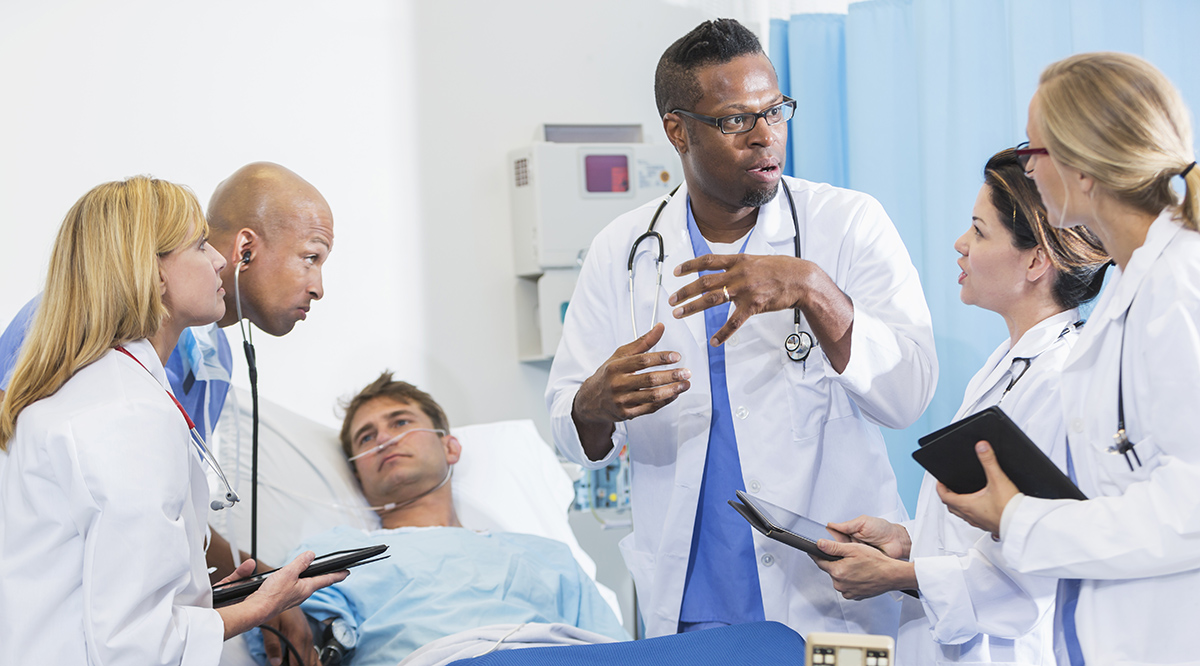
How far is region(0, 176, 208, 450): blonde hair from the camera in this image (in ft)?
4.02

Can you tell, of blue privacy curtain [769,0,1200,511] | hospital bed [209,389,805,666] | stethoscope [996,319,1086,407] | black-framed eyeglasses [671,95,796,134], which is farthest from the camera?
hospital bed [209,389,805,666]

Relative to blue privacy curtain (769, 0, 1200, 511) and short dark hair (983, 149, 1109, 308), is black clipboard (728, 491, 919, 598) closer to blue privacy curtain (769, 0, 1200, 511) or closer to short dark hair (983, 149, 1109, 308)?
short dark hair (983, 149, 1109, 308)

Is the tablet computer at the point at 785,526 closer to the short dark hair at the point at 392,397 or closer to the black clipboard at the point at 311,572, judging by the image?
the black clipboard at the point at 311,572

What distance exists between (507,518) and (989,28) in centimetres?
175

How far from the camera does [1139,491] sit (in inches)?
38.3

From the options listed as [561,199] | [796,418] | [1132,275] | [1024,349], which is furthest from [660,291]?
[561,199]

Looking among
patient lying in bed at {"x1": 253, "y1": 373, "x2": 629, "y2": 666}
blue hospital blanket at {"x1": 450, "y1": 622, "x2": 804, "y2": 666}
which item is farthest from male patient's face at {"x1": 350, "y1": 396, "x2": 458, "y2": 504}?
blue hospital blanket at {"x1": 450, "y1": 622, "x2": 804, "y2": 666}

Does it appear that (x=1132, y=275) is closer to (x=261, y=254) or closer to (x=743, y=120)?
(x=743, y=120)

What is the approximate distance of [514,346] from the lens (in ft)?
9.71

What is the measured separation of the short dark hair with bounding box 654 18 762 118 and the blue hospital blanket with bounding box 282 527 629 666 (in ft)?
3.49

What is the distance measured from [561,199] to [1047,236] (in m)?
1.67

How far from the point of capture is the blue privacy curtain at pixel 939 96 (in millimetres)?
2020

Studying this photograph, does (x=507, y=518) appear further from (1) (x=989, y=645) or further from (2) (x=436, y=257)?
(1) (x=989, y=645)

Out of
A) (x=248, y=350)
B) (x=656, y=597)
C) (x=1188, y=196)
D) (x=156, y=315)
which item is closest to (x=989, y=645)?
(x=656, y=597)
